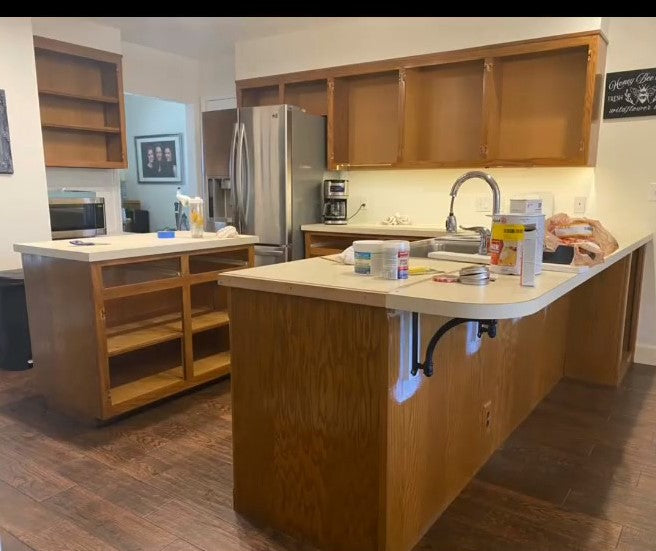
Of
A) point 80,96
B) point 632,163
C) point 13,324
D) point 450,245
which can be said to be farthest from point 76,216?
point 632,163

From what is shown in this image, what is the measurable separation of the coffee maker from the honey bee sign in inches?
76.2

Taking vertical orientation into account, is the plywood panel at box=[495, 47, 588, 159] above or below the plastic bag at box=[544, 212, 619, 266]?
above

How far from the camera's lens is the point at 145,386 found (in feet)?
9.09

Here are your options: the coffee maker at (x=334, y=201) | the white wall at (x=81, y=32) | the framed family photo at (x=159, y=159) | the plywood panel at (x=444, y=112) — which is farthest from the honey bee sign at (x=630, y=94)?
the framed family photo at (x=159, y=159)

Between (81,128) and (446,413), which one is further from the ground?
(81,128)

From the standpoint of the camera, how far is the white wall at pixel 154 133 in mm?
6477

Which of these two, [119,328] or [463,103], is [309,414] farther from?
[463,103]

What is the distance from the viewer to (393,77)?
416 centimetres

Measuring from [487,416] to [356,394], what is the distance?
0.90m

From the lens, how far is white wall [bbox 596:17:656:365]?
3285 millimetres

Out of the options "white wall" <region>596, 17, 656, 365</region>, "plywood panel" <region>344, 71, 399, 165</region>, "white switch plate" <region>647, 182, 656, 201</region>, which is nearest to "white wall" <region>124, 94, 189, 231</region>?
"plywood panel" <region>344, 71, 399, 165</region>

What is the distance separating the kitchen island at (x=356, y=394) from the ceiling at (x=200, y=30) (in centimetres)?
296

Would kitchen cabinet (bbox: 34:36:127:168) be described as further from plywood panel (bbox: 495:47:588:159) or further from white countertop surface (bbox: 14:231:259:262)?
plywood panel (bbox: 495:47:588:159)
